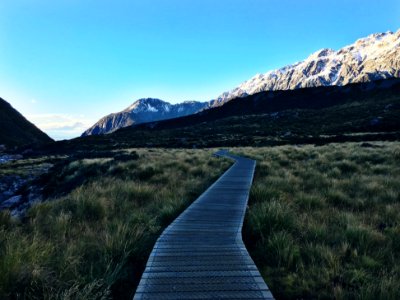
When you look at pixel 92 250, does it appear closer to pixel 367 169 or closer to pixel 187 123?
pixel 367 169

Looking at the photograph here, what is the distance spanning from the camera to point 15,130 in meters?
123

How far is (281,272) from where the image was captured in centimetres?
455

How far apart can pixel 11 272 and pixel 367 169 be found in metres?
15.8

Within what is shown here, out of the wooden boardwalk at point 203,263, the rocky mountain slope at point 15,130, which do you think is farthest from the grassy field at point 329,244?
the rocky mountain slope at point 15,130

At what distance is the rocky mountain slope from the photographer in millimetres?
109050

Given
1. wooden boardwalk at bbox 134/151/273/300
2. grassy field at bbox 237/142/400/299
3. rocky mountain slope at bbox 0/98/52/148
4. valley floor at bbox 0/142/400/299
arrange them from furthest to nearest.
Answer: rocky mountain slope at bbox 0/98/52/148, grassy field at bbox 237/142/400/299, valley floor at bbox 0/142/400/299, wooden boardwalk at bbox 134/151/273/300

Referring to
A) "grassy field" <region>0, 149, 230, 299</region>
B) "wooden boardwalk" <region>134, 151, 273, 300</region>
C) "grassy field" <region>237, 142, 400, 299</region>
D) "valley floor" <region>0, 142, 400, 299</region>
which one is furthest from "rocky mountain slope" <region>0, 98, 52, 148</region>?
"grassy field" <region>237, 142, 400, 299</region>

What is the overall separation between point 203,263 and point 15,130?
471ft

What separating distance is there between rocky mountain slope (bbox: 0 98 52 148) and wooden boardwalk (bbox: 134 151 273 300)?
359 ft

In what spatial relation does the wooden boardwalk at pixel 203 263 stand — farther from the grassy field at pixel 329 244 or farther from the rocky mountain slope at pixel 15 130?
the rocky mountain slope at pixel 15 130

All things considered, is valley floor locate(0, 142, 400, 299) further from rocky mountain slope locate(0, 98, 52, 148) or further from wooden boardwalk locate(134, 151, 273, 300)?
rocky mountain slope locate(0, 98, 52, 148)

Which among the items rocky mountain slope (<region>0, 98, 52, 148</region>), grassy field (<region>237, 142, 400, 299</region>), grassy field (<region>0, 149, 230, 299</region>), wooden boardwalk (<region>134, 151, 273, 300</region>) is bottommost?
grassy field (<region>237, 142, 400, 299</region>)

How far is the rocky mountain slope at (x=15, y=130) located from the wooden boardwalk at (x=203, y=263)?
10957 centimetres

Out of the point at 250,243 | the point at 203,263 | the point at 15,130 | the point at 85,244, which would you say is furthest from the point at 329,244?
the point at 15,130
